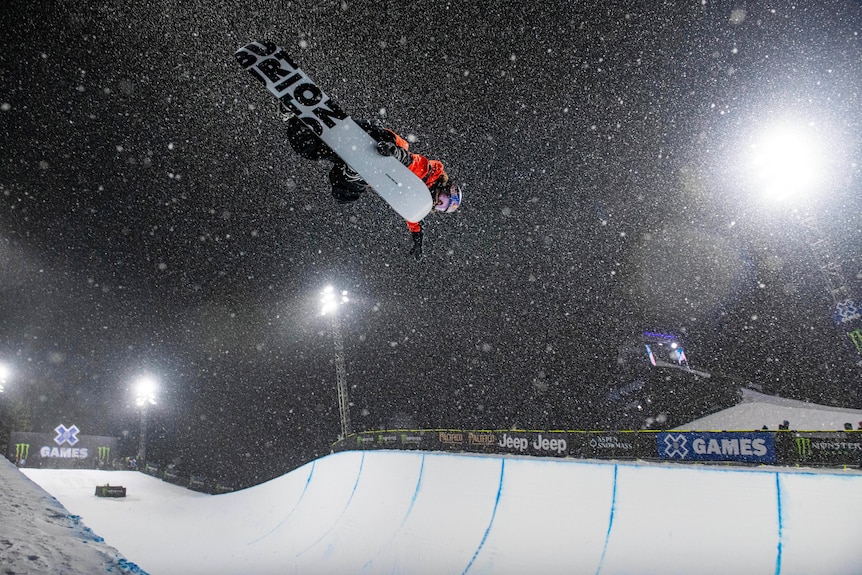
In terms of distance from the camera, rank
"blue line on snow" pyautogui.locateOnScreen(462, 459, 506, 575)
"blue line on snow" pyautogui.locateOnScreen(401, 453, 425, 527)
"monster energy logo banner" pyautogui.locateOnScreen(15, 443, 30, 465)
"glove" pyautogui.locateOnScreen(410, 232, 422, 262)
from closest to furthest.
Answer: "glove" pyautogui.locateOnScreen(410, 232, 422, 262) < "blue line on snow" pyautogui.locateOnScreen(462, 459, 506, 575) < "blue line on snow" pyautogui.locateOnScreen(401, 453, 425, 527) < "monster energy logo banner" pyautogui.locateOnScreen(15, 443, 30, 465)

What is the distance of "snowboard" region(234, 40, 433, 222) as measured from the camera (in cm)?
551

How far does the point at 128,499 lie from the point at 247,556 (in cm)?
999

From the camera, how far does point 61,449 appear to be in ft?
79.0

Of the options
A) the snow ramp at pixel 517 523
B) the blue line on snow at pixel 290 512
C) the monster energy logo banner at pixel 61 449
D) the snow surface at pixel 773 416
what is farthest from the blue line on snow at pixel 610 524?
the monster energy logo banner at pixel 61 449

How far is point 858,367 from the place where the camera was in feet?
69.3

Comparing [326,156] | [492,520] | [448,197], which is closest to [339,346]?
[492,520]

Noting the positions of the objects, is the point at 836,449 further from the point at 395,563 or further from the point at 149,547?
the point at 149,547

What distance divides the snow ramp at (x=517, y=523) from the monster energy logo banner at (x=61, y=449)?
14.2 metres

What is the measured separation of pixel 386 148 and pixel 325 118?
93cm

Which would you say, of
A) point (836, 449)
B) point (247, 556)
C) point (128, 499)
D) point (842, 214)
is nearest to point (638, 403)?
point (842, 214)

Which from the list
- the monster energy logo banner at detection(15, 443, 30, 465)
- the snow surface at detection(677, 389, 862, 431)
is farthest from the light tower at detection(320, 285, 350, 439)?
the snow surface at detection(677, 389, 862, 431)

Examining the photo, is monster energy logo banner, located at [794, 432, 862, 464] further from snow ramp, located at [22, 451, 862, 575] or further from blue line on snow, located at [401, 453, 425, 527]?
blue line on snow, located at [401, 453, 425, 527]

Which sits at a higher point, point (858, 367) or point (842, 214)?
point (842, 214)

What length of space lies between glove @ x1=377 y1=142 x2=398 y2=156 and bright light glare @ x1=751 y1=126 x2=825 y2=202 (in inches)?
538
